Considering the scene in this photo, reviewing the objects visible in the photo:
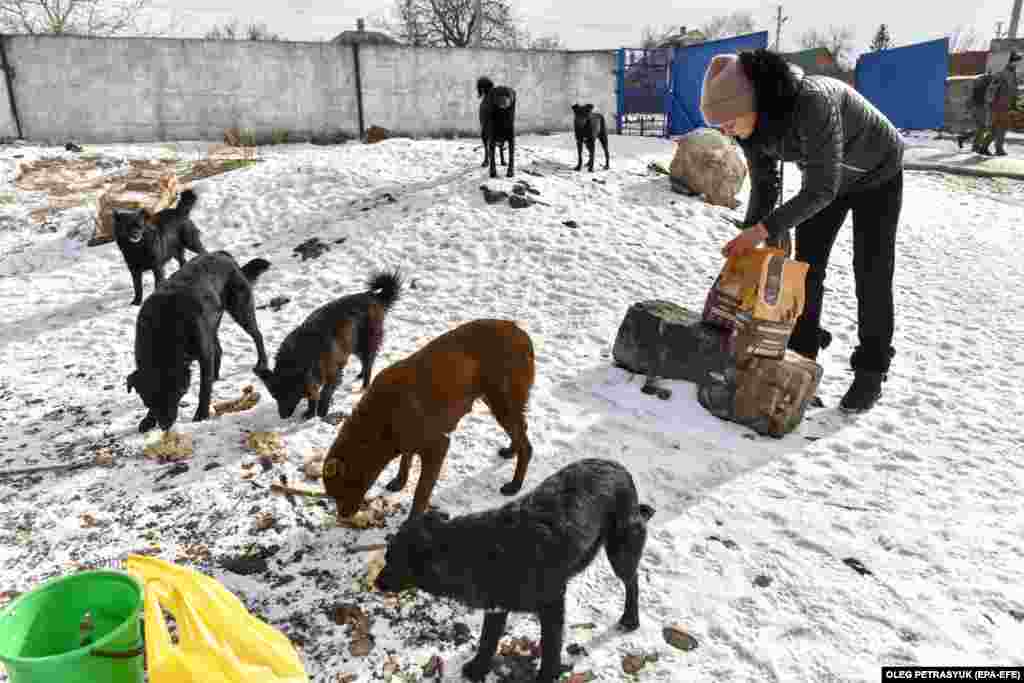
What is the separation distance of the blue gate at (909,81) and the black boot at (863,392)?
66.1ft

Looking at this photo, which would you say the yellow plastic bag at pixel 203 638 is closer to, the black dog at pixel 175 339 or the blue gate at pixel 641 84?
the black dog at pixel 175 339

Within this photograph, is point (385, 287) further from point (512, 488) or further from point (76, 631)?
point (76, 631)

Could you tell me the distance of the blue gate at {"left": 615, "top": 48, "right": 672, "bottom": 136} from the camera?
1906 centimetres

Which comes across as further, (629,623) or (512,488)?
(512,488)

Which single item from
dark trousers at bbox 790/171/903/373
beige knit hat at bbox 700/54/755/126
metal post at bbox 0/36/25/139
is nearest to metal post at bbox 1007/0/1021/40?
dark trousers at bbox 790/171/903/373

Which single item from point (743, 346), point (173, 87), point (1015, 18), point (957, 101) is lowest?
point (743, 346)

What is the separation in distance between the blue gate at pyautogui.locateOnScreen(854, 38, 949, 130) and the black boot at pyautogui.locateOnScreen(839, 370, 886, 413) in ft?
66.1

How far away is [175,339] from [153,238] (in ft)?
11.0

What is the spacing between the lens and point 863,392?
4.73 meters

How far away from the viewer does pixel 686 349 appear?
16.8 ft

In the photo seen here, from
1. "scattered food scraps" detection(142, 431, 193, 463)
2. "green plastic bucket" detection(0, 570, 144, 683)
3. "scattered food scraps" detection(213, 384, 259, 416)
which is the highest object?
"green plastic bucket" detection(0, 570, 144, 683)

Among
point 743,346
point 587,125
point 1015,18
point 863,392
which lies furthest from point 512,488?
point 1015,18

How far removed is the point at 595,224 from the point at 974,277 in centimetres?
510

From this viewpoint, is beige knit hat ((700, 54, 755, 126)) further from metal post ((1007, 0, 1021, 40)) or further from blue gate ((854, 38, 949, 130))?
metal post ((1007, 0, 1021, 40))
